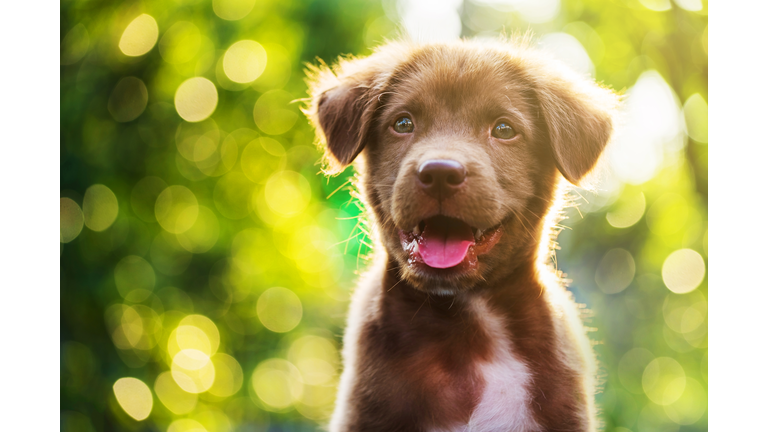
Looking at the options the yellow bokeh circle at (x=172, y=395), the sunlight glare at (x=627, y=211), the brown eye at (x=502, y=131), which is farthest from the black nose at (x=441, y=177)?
the yellow bokeh circle at (x=172, y=395)

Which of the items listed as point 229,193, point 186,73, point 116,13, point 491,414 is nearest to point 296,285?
point 229,193

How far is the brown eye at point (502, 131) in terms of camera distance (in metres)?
1.94

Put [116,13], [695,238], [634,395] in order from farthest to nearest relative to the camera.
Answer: [116,13], [634,395], [695,238]

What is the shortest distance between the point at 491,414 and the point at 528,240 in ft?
2.15

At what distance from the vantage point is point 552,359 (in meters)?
1.88

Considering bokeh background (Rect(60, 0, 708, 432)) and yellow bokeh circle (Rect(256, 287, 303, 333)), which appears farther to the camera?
yellow bokeh circle (Rect(256, 287, 303, 333))

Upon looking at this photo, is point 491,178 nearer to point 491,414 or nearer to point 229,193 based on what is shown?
point 491,414

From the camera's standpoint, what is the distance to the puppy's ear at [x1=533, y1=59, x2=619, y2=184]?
195 centimetres

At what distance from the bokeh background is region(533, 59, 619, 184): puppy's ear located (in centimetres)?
26

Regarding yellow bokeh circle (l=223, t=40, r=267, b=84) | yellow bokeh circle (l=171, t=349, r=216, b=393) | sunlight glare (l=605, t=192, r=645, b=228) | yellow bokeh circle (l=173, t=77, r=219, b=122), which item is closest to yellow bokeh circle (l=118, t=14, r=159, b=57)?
yellow bokeh circle (l=173, t=77, r=219, b=122)

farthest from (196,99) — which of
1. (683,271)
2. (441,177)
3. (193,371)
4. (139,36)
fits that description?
(683,271)

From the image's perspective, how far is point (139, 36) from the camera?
3443 millimetres

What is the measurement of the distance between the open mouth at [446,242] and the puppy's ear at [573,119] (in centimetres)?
41

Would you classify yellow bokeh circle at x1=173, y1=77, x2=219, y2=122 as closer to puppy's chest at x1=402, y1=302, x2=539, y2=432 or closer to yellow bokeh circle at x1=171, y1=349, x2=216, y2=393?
yellow bokeh circle at x1=171, y1=349, x2=216, y2=393
